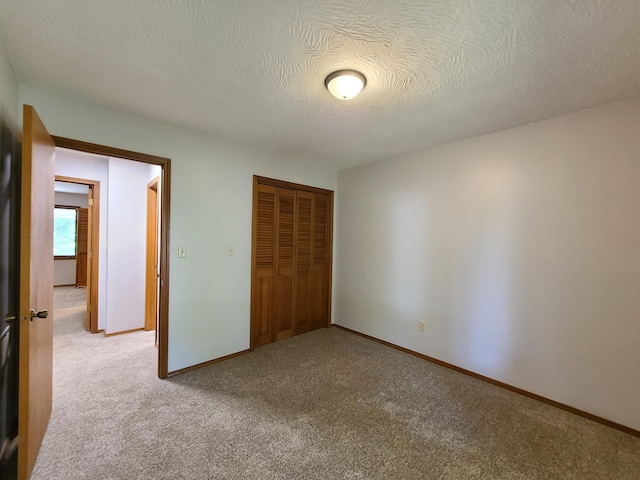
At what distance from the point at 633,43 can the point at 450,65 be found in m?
0.86

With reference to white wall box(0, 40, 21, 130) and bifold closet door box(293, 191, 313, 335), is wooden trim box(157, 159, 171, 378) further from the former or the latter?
bifold closet door box(293, 191, 313, 335)

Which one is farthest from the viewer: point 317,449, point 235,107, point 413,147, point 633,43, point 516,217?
point 413,147

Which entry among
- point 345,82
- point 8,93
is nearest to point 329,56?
point 345,82

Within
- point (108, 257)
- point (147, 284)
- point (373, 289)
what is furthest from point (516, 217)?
point (108, 257)

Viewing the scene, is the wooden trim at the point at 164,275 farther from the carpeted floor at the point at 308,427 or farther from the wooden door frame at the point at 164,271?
the carpeted floor at the point at 308,427

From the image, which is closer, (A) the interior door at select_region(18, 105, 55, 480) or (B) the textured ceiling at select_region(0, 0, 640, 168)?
(B) the textured ceiling at select_region(0, 0, 640, 168)

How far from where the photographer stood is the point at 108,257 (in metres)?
3.65

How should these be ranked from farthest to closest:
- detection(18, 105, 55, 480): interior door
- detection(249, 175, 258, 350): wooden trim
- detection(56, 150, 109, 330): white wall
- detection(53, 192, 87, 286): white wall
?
detection(53, 192, 87, 286): white wall, detection(56, 150, 109, 330): white wall, detection(249, 175, 258, 350): wooden trim, detection(18, 105, 55, 480): interior door

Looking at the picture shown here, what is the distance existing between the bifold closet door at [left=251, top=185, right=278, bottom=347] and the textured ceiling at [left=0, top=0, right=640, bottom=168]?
1.17m

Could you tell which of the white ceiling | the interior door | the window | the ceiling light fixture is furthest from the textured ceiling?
the window

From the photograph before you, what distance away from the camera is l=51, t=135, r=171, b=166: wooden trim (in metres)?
2.10

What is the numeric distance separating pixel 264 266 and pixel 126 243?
198cm

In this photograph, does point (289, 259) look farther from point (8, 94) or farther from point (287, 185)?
point (8, 94)

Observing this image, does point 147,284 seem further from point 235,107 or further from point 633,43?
point 633,43
